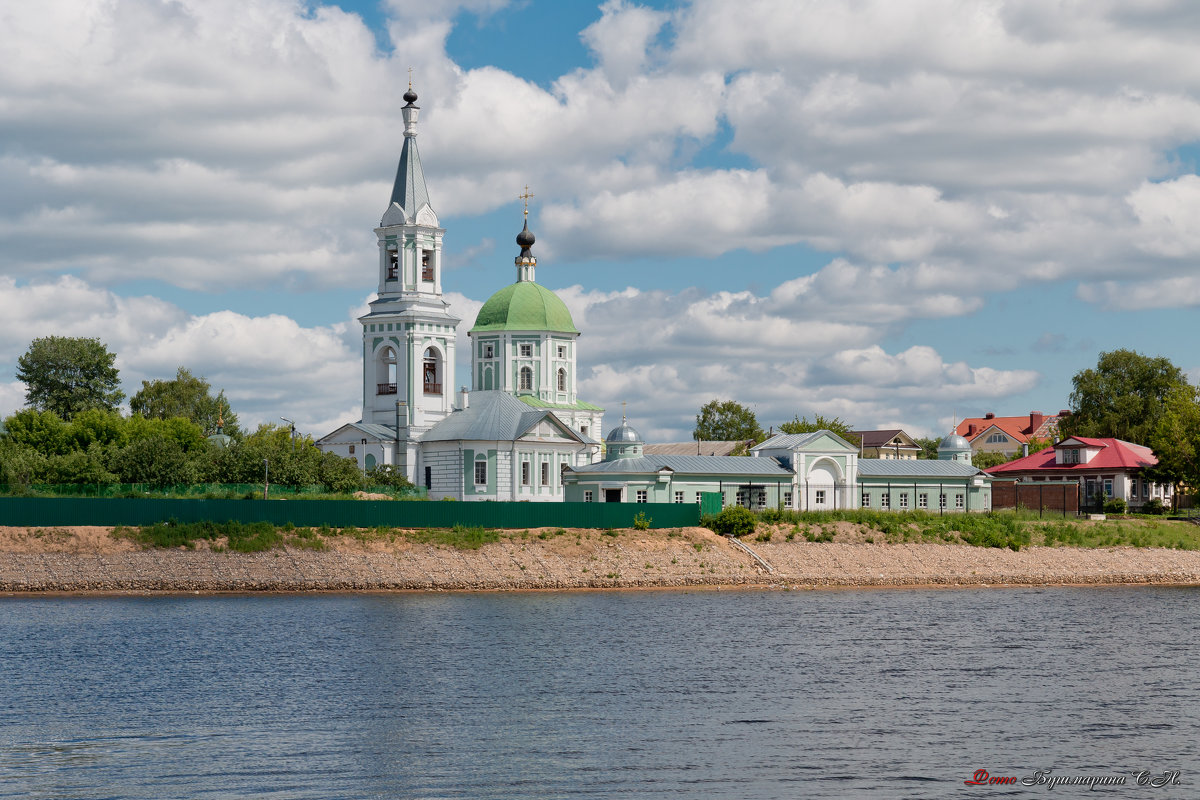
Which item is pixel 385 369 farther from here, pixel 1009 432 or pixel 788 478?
pixel 1009 432

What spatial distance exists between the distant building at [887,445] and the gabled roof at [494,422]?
7387 cm

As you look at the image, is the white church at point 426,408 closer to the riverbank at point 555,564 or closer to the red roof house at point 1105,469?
the riverbank at point 555,564

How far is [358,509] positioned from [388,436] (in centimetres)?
1893

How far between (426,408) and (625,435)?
13.7 meters

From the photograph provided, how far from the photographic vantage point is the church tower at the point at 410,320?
85938 mm

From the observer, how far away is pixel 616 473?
7931 centimetres

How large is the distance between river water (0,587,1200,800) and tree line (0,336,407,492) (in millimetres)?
19269

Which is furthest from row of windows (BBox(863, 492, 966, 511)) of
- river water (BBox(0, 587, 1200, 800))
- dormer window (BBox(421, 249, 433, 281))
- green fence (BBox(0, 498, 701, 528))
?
river water (BBox(0, 587, 1200, 800))

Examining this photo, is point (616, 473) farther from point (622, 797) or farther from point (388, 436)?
point (622, 797)

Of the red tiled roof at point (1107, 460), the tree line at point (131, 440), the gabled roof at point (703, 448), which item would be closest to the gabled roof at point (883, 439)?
the gabled roof at point (703, 448)

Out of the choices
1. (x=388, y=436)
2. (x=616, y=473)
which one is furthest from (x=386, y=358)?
(x=616, y=473)

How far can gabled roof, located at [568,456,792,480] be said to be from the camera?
7975cm

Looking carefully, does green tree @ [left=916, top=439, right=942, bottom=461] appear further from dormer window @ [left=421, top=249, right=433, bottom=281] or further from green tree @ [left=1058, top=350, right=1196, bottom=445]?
dormer window @ [left=421, top=249, right=433, bottom=281]

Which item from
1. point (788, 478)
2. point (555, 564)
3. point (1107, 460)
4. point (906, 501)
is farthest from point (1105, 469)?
point (555, 564)
